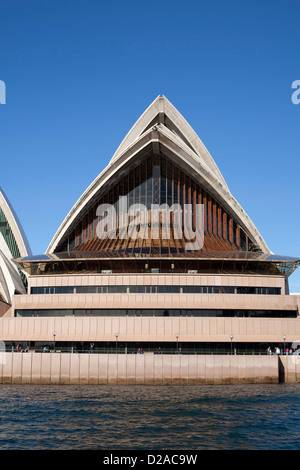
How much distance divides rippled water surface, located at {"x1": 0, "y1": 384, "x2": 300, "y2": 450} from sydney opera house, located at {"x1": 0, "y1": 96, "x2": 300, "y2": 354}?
8104mm

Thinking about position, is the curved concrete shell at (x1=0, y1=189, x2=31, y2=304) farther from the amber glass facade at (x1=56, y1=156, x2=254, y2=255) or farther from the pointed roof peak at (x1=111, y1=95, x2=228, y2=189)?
the pointed roof peak at (x1=111, y1=95, x2=228, y2=189)

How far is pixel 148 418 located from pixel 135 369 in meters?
14.0

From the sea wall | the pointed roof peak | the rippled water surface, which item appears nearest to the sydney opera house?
the pointed roof peak

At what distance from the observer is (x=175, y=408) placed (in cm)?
3002

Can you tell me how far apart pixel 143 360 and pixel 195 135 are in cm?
3048

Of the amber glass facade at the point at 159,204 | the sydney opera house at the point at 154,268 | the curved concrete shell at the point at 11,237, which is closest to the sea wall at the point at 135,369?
the sydney opera house at the point at 154,268

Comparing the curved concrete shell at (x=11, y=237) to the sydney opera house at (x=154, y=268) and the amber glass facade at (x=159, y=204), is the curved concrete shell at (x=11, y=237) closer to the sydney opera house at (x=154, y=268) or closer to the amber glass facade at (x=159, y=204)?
the sydney opera house at (x=154, y=268)

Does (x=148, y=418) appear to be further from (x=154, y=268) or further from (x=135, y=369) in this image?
(x=154, y=268)

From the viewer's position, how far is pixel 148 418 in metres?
27.2

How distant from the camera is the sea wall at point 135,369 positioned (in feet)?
135

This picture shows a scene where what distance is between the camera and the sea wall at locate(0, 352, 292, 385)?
135 feet

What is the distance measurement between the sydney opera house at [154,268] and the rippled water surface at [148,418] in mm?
8104
